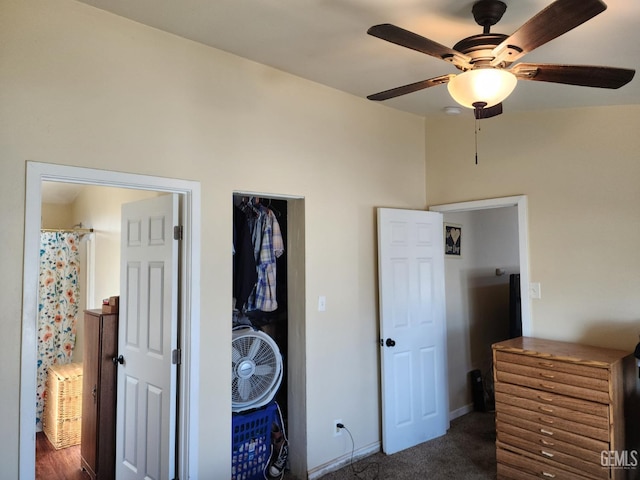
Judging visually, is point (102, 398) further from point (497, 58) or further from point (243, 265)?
point (497, 58)

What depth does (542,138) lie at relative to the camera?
10.0 feet

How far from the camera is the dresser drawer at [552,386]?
7.72 feet

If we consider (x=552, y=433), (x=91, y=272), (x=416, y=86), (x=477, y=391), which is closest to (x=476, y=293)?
(x=477, y=391)

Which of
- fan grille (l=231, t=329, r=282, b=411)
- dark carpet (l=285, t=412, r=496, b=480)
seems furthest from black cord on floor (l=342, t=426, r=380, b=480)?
fan grille (l=231, t=329, r=282, b=411)

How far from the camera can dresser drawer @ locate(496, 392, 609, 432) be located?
2341mm

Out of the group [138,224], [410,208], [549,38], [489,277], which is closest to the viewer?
[549,38]

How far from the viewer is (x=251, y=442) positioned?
282 cm

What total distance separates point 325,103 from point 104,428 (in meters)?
2.76

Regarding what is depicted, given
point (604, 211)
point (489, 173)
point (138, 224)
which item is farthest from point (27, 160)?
point (604, 211)

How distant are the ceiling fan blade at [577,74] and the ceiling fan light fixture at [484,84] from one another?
0.10m

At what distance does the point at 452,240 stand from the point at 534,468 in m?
2.00

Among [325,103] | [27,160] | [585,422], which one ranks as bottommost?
[585,422]

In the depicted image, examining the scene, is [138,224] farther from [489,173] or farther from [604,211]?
[604,211]

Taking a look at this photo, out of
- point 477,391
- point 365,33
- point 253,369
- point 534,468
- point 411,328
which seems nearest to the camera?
point 365,33
